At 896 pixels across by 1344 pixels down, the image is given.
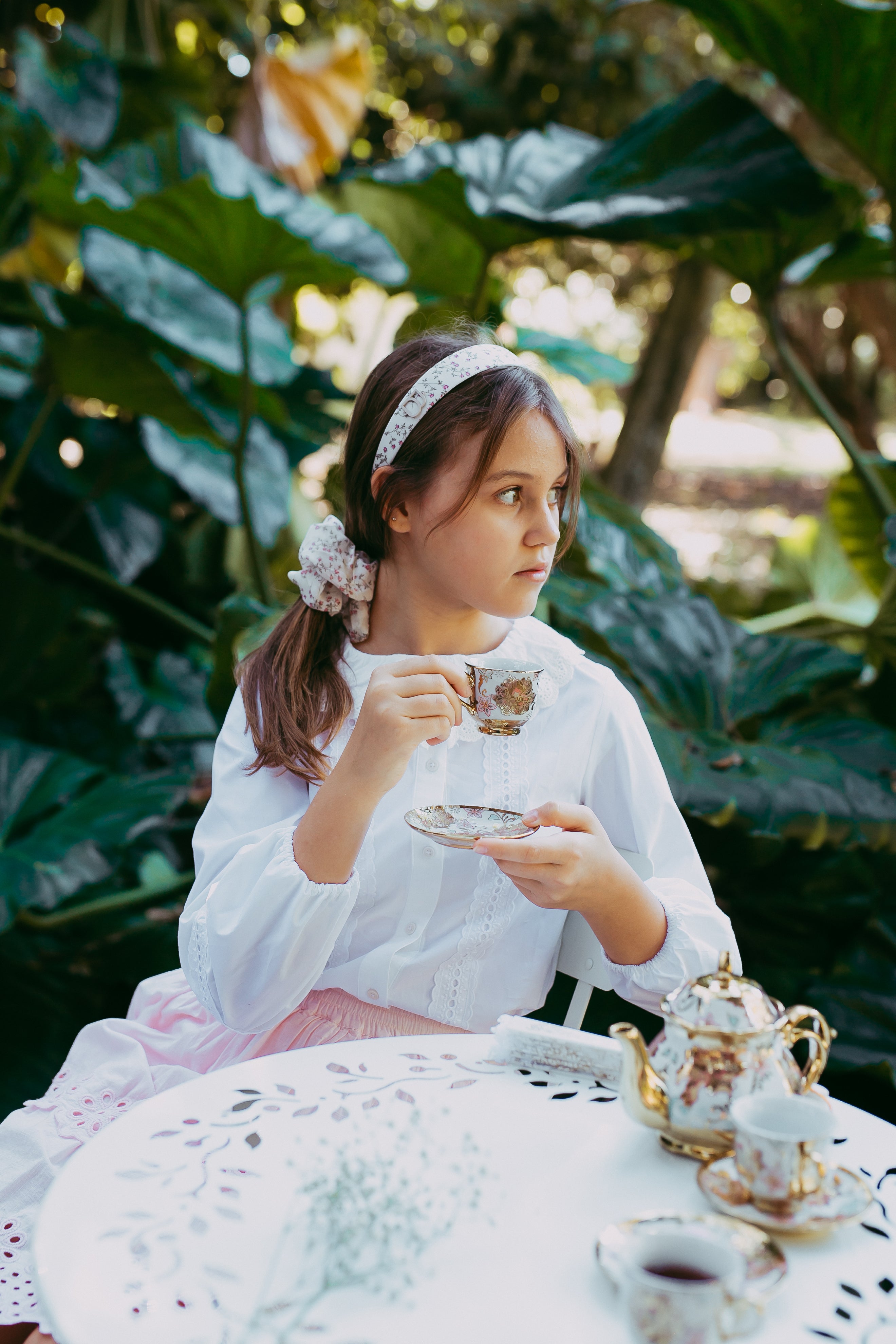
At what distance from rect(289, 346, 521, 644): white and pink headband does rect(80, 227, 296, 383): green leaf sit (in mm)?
1186

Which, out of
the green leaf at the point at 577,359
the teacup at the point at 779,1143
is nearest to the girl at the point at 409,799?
the teacup at the point at 779,1143

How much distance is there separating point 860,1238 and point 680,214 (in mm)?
1817

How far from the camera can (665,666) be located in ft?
6.19

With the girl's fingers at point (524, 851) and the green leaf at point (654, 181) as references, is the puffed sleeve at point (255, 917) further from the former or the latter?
the green leaf at point (654, 181)

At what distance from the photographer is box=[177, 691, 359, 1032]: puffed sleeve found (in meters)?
1.03

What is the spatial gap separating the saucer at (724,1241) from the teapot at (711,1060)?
8cm

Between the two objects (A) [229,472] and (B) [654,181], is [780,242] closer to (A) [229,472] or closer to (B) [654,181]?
(B) [654,181]

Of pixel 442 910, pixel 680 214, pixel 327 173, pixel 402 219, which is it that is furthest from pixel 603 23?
pixel 442 910

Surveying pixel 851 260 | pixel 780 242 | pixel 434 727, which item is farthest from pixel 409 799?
pixel 851 260

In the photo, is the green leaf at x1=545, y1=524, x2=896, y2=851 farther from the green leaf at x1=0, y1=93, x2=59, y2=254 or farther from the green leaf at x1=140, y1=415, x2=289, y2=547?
the green leaf at x1=0, y1=93, x2=59, y2=254

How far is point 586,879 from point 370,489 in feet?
1.59

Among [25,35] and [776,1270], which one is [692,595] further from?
[25,35]

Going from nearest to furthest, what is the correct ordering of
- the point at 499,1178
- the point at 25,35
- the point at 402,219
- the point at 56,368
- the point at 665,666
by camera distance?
the point at 499,1178 → the point at 665,666 → the point at 56,368 → the point at 402,219 → the point at 25,35

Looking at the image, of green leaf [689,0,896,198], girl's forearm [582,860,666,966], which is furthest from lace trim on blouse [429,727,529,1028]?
green leaf [689,0,896,198]
